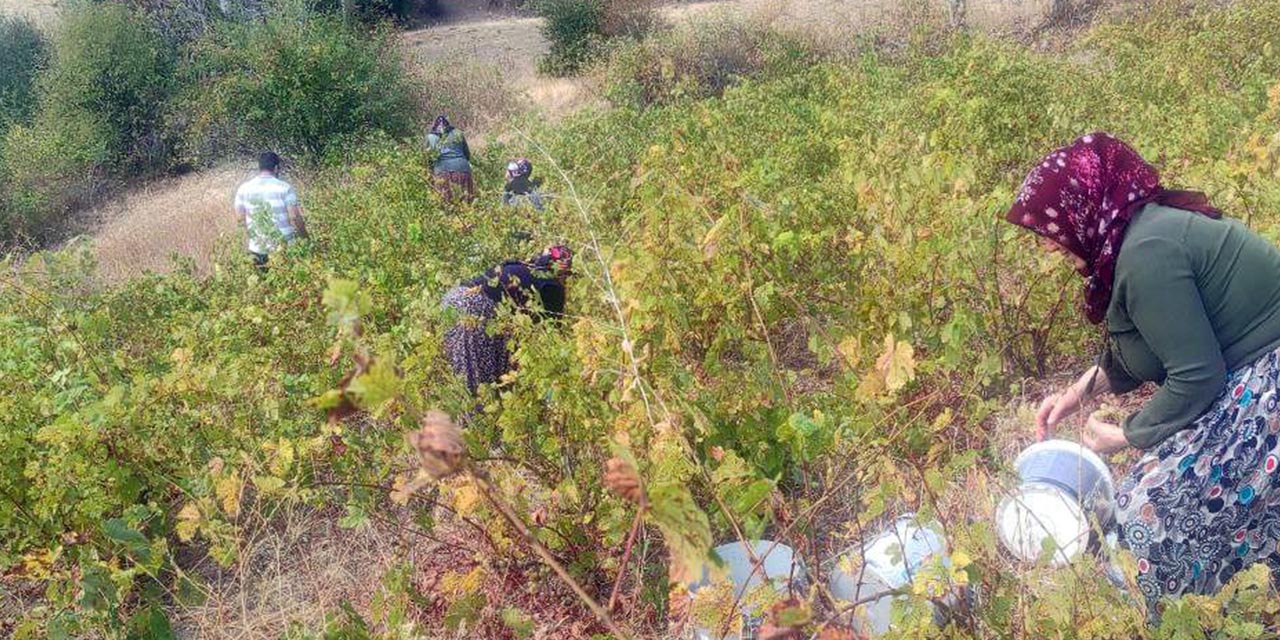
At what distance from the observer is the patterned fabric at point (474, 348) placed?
348 centimetres

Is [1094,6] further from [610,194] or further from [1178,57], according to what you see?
[610,194]

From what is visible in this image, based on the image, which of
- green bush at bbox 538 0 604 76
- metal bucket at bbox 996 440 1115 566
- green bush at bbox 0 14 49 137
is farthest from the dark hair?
green bush at bbox 0 14 49 137

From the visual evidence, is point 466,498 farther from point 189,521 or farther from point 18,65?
point 18,65

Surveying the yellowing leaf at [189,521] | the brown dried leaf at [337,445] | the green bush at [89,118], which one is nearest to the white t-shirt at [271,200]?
the brown dried leaf at [337,445]

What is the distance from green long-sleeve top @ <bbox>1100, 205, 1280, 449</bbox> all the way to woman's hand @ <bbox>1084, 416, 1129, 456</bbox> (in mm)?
A: 241

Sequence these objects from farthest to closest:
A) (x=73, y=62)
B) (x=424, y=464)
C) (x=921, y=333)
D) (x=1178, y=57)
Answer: (x=73, y=62), (x=1178, y=57), (x=921, y=333), (x=424, y=464)

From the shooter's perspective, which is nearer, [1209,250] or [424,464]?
[424,464]

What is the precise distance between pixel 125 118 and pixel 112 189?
55.2 inches

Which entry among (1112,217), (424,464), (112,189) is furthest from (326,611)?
(112,189)

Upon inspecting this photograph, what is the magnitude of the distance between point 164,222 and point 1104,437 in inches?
509

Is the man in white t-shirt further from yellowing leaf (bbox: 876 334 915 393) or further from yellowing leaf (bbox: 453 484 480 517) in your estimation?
yellowing leaf (bbox: 876 334 915 393)

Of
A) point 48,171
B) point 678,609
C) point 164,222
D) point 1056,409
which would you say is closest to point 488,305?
point 678,609

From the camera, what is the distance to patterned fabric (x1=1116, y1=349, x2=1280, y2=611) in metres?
1.64

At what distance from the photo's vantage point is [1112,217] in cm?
165
